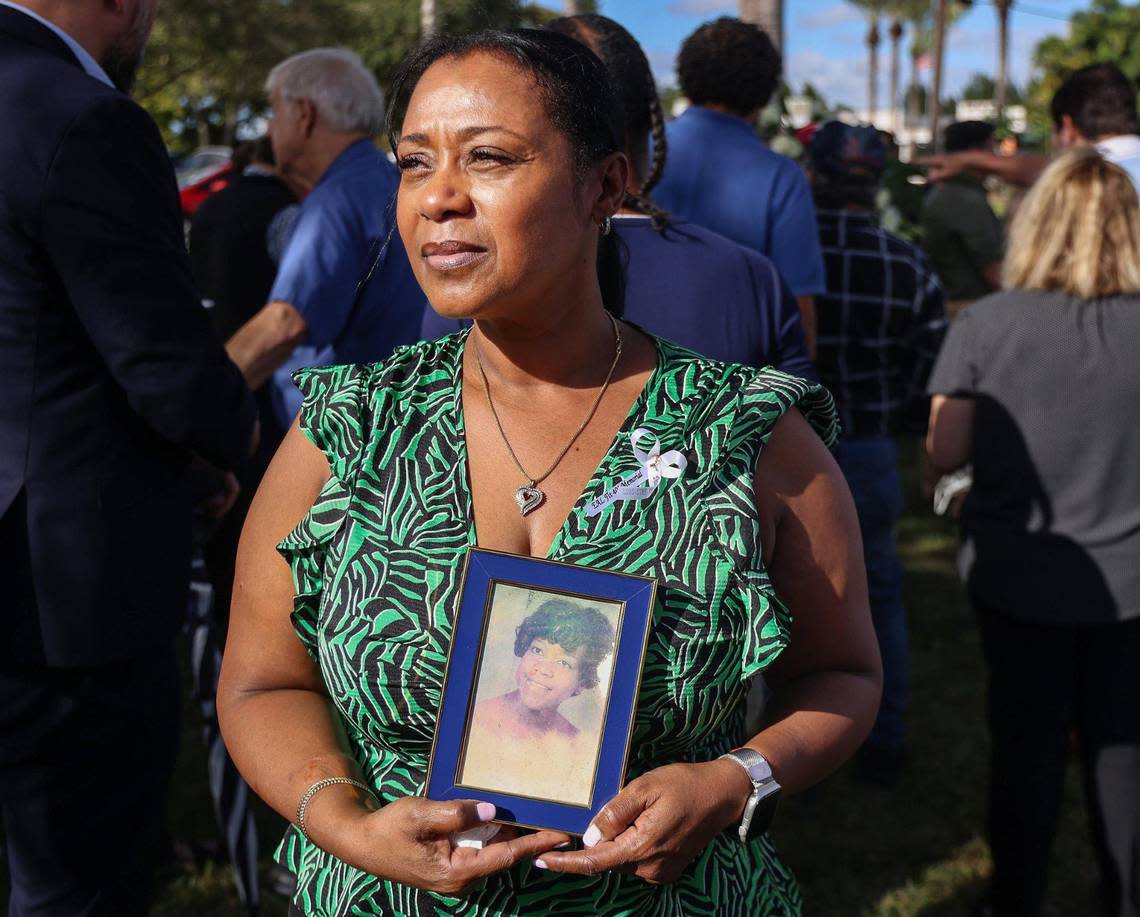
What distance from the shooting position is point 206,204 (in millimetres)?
4348

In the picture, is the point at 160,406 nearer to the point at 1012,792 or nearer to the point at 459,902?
the point at 459,902

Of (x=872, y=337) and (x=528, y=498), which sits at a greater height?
(x=528, y=498)

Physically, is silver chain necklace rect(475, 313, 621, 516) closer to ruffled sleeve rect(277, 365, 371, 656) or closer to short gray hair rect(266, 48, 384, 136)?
ruffled sleeve rect(277, 365, 371, 656)

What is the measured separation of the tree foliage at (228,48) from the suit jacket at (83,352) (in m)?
13.8

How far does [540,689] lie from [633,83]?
5.62ft

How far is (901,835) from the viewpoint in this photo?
4.17m

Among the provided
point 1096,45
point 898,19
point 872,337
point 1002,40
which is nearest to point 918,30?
point 898,19

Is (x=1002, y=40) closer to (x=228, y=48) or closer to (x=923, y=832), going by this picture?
(x=228, y=48)

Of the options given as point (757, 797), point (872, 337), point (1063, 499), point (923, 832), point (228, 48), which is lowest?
point (923, 832)

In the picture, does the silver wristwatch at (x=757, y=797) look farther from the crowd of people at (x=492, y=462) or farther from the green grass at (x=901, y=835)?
the green grass at (x=901, y=835)

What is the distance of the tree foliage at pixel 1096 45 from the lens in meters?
22.9

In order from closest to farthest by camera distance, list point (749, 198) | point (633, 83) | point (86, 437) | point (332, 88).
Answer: point (86, 437)
point (633, 83)
point (749, 198)
point (332, 88)

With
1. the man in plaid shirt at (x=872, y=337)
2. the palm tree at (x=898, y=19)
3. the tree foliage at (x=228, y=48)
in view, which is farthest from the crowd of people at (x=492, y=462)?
the palm tree at (x=898, y=19)

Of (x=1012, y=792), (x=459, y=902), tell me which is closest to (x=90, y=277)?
(x=459, y=902)
